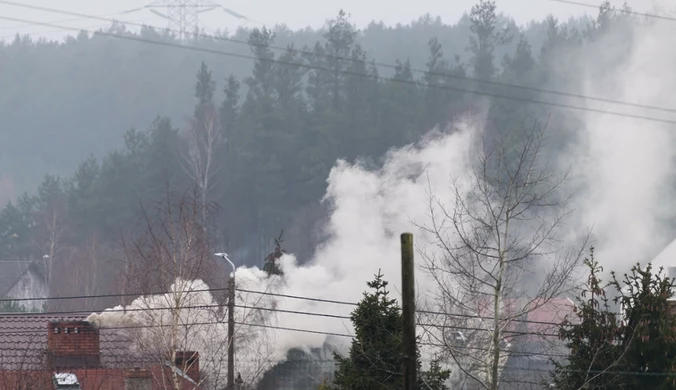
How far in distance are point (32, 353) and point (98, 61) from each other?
13744cm

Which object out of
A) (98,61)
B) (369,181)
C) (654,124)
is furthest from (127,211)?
(98,61)

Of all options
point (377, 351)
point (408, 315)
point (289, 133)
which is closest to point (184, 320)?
point (377, 351)

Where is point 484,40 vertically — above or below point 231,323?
above

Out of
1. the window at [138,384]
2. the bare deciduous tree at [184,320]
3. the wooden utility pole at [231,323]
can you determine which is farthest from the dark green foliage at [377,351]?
the window at [138,384]

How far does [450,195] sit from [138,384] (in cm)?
2061

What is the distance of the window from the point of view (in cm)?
3040

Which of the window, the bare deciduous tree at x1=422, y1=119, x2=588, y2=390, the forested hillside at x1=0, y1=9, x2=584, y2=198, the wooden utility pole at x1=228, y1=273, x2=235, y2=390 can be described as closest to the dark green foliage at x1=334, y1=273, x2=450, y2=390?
the bare deciduous tree at x1=422, y1=119, x2=588, y2=390

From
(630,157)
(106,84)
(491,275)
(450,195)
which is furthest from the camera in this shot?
(106,84)

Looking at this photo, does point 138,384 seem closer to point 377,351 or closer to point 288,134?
point 377,351

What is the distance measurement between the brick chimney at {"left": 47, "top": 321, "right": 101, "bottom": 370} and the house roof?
0.84 feet

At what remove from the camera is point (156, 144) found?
277ft

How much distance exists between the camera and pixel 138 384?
30.6 metres

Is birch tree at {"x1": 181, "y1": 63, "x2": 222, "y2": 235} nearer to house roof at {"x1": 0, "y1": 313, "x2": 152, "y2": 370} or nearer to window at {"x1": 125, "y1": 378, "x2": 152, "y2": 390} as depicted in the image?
house roof at {"x1": 0, "y1": 313, "x2": 152, "y2": 370}

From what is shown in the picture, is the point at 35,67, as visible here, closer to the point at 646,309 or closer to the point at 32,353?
the point at 32,353
